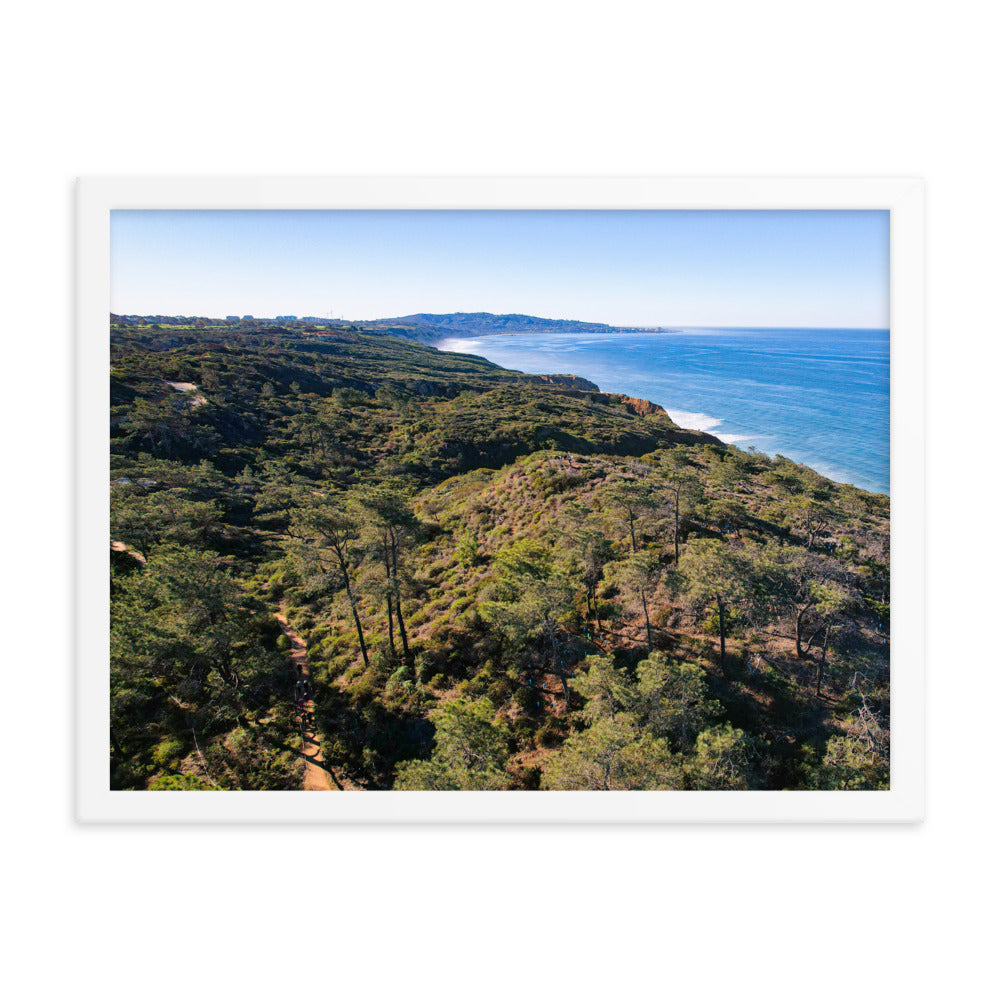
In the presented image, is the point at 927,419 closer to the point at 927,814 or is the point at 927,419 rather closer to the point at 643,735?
the point at 927,814

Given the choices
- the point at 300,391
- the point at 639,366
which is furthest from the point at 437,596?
the point at 300,391

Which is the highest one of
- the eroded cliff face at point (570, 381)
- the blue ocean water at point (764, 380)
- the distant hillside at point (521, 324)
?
the eroded cliff face at point (570, 381)

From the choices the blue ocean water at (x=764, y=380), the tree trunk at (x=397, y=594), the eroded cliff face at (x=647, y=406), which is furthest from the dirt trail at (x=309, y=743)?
the eroded cliff face at (x=647, y=406)

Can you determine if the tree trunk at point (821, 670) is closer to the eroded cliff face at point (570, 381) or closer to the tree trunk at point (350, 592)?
the tree trunk at point (350, 592)

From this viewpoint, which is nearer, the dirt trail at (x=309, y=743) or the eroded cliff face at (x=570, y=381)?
the dirt trail at (x=309, y=743)

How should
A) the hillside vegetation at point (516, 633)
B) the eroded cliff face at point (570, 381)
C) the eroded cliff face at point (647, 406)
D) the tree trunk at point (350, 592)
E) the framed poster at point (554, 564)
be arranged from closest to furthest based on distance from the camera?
1. the framed poster at point (554, 564)
2. the hillside vegetation at point (516, 633)
3. the tree trunk at point (350, 592)
4. the eroded cliff face at point (647, 406)
5. the eroded cliff face at point (570, 381)

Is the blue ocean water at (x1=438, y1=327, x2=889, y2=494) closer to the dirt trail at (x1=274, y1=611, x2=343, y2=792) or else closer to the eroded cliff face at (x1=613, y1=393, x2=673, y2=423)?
the eroded cliff face at (x1=613, y1=393, x2=673, y2=423)
